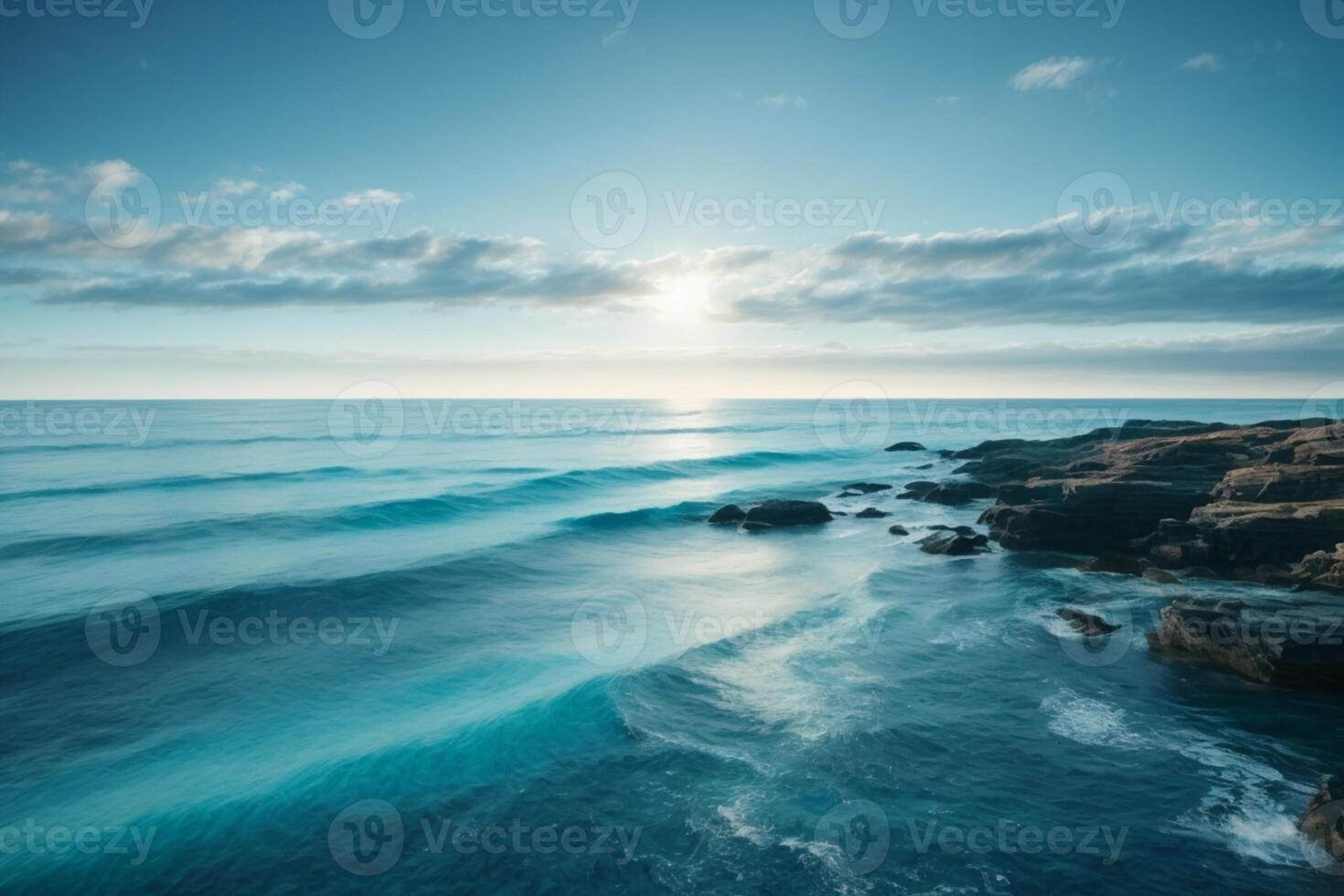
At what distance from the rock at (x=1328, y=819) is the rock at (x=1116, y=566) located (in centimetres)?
1359

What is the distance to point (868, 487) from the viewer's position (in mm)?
46438

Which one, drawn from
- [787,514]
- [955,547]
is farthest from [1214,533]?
[787,514]

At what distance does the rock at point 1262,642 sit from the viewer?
12555mm

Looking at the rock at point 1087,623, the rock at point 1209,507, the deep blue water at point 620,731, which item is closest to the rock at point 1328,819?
the deep blue water at point 620,731

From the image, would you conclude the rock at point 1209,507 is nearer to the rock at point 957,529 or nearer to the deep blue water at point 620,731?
the rock at point 957,529

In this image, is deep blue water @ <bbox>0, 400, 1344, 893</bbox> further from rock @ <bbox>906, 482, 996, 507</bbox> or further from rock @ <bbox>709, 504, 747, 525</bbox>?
rock @ <bbox>906, 482, 996, 507</bbox>

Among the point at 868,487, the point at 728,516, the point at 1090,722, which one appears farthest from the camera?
the point at 868,487

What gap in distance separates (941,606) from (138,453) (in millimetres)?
79614

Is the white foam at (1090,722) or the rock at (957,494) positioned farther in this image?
the rock at (957,494)

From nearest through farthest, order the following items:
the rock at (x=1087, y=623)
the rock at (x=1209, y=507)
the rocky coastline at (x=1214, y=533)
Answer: the rocky coastline at (x=1214, y=533)
the rock at (x=1087, y=623)
the rock at (x=1209, y=507)

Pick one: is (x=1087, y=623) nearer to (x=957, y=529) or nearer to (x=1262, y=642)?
(x=1262, y=642)

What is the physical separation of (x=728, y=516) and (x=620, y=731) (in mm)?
25105

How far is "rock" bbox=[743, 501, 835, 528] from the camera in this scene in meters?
34.8

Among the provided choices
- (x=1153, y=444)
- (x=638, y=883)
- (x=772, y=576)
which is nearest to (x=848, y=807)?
(x=638, y=883)
